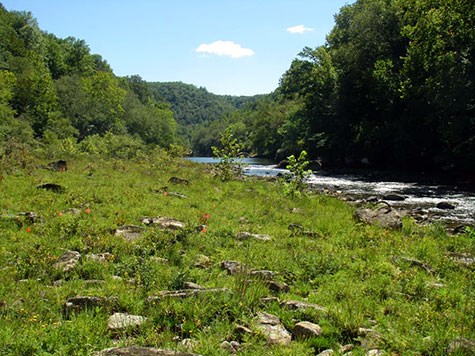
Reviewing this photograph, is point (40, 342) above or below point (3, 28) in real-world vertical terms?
below

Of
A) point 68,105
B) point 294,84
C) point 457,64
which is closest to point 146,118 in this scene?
point 68,105

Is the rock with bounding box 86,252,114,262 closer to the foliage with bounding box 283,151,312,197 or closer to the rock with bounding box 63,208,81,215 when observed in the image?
the rock with bounding box 63,208,81,215

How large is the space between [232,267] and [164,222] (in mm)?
4330

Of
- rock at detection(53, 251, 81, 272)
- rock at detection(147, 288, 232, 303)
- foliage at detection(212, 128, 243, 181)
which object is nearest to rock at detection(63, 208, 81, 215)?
rock at detection(53, 251, 81, 272)

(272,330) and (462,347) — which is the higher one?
(462,347)

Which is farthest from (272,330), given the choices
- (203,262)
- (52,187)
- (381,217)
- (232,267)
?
(52,187)

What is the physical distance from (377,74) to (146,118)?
74.7 metres

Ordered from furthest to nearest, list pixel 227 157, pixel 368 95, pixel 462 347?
pixel 368 95 < pixel 227 157 < pixel 462 347

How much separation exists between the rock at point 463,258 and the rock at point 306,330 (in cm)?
550

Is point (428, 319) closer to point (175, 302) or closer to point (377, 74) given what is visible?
point (175, 302)

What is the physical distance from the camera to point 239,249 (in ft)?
31.3

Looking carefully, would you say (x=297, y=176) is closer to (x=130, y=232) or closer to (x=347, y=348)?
(x=130, y=232)

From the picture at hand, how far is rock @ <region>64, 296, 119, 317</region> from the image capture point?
5.62 meters

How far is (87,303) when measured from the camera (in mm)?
5770
